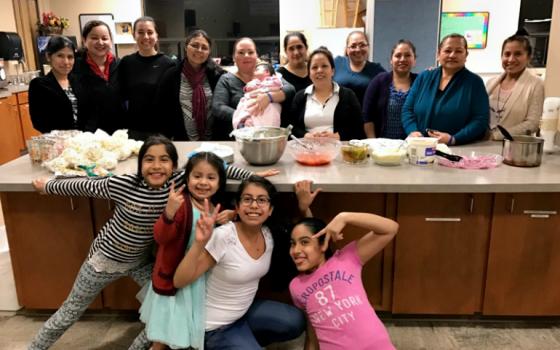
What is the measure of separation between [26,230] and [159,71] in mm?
1284

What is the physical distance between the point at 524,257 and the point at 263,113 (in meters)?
1.41

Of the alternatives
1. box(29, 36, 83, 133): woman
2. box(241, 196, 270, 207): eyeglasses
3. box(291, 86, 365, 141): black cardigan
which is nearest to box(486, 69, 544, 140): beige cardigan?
box(291, 86, 365, 141): black cardigan

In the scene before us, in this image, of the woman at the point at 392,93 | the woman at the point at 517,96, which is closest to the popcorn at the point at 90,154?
the woman at the point at 392,93

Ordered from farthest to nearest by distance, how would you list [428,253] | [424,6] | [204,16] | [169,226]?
[204,16], [424,6], [428,253], [169,226]

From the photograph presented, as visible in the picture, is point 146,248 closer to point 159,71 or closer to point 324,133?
point 324,133

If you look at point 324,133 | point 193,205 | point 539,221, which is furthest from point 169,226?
point 539,221

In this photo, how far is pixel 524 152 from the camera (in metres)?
2.06

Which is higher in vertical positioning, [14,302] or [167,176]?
[167,176]

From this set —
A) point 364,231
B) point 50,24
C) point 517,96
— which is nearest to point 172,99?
point 364,231

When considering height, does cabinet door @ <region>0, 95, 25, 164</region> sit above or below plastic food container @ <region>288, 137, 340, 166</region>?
below

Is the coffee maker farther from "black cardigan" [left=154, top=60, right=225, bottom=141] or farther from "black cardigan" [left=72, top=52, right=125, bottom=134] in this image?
"black cardigan" [left=154, top=60, right=225, bottom=141]

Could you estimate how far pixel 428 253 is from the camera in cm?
204

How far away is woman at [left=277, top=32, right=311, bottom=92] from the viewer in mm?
2773

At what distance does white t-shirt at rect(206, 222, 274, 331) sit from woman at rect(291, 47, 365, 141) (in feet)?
2.78
